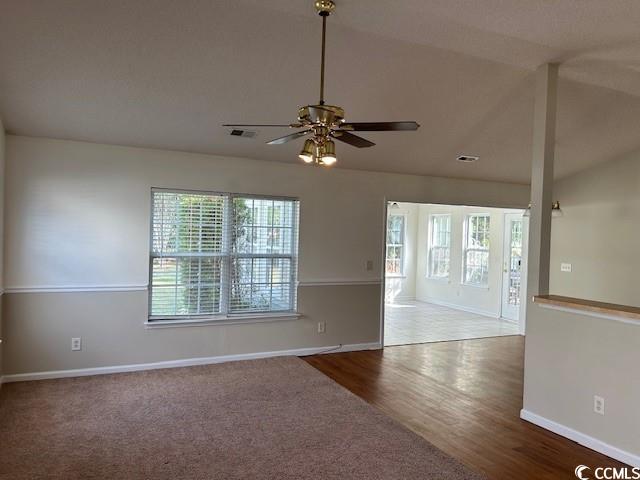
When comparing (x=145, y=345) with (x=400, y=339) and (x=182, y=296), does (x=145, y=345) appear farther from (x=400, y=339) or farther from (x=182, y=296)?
(x=400, y=339)

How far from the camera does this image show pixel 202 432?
3.29 metres

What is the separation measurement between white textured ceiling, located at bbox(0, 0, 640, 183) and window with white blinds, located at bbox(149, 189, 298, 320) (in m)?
0.62

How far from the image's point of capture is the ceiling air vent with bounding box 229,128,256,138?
4.30 metres

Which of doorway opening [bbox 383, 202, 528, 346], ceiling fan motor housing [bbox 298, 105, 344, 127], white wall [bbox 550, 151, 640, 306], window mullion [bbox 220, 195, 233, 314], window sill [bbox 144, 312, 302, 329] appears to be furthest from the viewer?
doorway opening [bbox 383, 202, 528, 346]

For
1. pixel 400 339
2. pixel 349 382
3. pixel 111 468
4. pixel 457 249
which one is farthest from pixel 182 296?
pixel 457 249

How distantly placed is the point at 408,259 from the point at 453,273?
4.04 feet

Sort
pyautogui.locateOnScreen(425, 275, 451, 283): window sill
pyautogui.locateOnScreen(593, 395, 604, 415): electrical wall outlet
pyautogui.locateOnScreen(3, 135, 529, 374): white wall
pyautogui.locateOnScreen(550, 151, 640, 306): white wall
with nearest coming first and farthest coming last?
pyautogui.locateOnScreen(593, 395, 604, 415): electrical wall outlet → pyautogui.locateOnScreen(3, 135, 529, 374): white wall → pyautogui.locateOnScreen(550, 151, 640, 306): white wall → pyautogui.locateOnScreen(425, 275, 451, 283): window sill

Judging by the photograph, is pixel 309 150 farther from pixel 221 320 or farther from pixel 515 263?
pixel 515 263

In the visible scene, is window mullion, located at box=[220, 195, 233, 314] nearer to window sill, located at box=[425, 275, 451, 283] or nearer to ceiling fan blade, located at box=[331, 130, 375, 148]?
ceiling fan blade, located at box=[331, 130, 375, 148]

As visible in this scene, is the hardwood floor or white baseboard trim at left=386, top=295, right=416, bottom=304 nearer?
the hardwood floor

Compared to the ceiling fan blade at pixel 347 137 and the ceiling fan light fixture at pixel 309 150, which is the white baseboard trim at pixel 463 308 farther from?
the ceiling fan light fixture at pixel 309 150

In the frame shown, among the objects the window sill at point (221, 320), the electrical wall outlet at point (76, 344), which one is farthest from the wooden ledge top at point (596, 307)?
the electrical wall outlet at point (76, 344)

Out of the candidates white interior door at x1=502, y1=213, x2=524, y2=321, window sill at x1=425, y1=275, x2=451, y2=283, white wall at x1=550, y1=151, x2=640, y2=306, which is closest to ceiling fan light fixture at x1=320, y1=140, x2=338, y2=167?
white wall at x1=550, y1=151, x2=640, y2=306

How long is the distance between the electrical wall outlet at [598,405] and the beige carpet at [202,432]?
3.46ft
